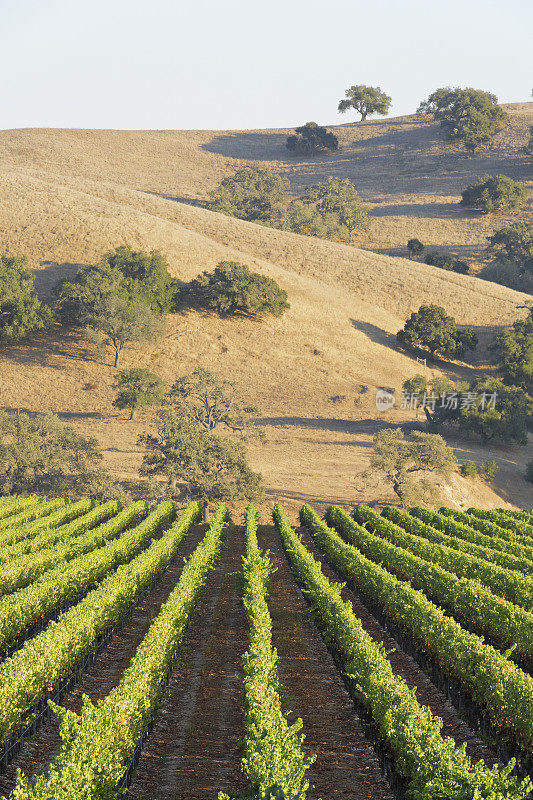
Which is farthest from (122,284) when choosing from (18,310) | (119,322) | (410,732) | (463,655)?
(410,732)

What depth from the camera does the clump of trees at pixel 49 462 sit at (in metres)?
40.8

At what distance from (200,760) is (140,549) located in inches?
656

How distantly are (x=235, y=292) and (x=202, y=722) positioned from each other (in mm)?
Answer: 60810

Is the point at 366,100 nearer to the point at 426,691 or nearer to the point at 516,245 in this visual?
the point at 516,245

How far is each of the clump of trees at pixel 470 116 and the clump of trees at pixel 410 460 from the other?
124159 mm

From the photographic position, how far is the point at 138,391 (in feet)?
186

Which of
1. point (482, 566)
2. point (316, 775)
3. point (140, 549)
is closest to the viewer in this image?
point (316, 775)

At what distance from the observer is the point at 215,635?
829 inches

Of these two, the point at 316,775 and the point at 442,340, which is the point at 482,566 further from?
the point at 442,340

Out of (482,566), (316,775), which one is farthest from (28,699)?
(482,566)

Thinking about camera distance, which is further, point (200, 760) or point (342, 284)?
point (342, 284)

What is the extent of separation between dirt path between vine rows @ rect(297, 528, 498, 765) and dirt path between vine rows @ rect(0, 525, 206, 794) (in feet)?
25.2

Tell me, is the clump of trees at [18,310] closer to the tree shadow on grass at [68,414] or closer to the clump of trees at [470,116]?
the tree shadow on grass at [68,414]

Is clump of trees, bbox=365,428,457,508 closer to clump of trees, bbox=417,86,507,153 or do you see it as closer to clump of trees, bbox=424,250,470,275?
clump of trees, bbox=424,250,470,275
